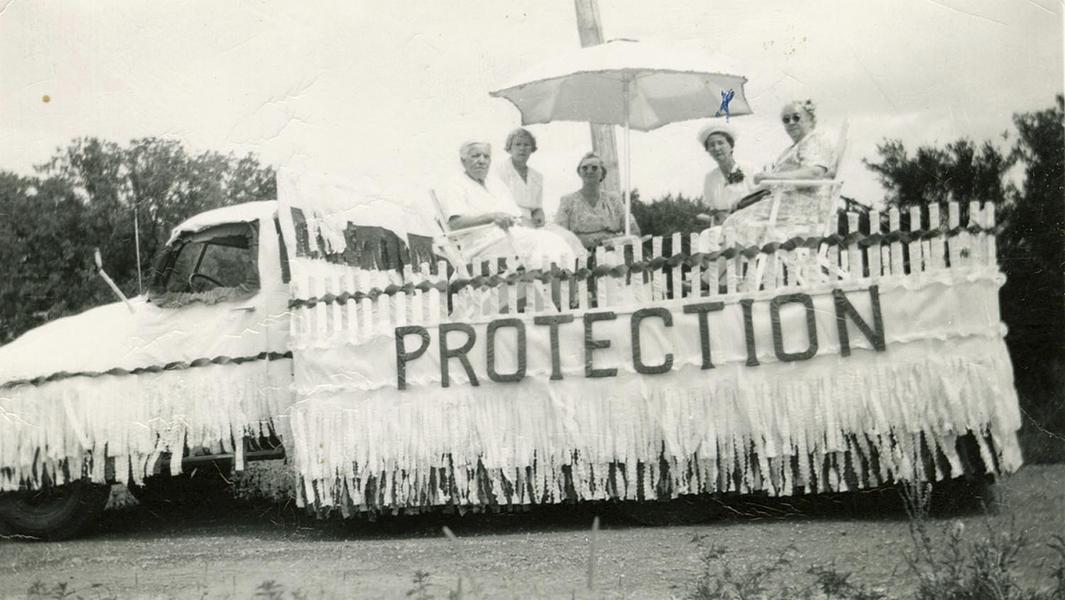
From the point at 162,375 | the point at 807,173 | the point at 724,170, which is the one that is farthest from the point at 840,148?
the point at 162,375

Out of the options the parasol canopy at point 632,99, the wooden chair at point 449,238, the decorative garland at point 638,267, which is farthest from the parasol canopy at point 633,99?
the decorative garland at point 638,267

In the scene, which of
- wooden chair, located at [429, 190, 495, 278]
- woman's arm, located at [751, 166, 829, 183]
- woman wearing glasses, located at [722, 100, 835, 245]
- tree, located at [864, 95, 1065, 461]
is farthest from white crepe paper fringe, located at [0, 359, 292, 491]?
tree, located at [864, 95, 1065, 461]

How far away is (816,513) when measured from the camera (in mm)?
4840

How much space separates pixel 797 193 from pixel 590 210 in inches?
60.8

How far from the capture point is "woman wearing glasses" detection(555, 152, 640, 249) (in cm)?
→ 640

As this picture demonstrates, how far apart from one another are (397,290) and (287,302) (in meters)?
0.90

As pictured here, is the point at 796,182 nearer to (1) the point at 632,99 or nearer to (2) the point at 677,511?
(2) the point at 677,511

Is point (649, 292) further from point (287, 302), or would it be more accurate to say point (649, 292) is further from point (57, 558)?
point (57, 558)

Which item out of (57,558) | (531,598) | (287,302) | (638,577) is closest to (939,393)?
(638,577)

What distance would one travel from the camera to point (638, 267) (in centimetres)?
477

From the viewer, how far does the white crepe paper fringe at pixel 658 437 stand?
14.6 ft

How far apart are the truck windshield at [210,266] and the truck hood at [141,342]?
93mm

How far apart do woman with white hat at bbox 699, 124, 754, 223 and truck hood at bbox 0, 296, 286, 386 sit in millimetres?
2840

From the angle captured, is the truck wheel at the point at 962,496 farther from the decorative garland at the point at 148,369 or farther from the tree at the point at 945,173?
the decorative garland at the point at 148,369
